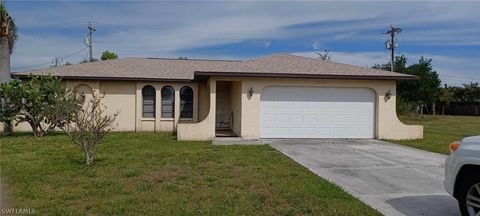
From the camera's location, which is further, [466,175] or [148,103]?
[148,103]

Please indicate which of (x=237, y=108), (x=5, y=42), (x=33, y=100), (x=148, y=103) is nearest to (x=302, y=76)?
(x=237, y=108)

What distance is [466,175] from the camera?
530cm

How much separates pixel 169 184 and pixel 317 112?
10.5 metres

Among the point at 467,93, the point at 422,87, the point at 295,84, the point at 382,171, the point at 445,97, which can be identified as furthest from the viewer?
the point at 467,93

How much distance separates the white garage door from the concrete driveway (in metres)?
0.94

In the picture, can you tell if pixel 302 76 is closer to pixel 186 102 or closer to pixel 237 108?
pixel 237 108

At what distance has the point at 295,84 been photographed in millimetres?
17141

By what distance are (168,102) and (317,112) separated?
26.7 ft

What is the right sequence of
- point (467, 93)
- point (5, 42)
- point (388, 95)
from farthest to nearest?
point (467, 93) < point (5, 42) < point (388, 95)

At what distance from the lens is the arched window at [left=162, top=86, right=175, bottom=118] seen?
2180cm

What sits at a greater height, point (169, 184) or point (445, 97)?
point (445, 97)

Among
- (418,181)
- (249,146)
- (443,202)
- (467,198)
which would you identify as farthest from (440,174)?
(249,146)

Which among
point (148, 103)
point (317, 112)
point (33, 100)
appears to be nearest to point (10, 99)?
point (33, 100)

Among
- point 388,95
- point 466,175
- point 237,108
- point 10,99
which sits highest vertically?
point 388,95
